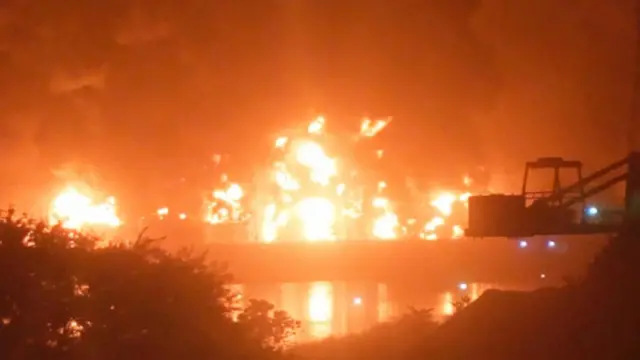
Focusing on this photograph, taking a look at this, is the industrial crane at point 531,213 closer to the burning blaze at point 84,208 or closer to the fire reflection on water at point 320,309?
the fire reflection on water at point 320,309

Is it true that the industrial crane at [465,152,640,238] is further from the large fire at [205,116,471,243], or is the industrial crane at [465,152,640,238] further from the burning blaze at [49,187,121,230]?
the burning blaze at [49,187,121,230]

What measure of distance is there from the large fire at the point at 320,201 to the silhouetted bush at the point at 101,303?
45401 millimetres

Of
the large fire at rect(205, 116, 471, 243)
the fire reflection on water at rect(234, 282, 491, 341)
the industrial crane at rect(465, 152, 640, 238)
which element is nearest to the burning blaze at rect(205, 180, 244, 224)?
the large fire at rect(205, 116, 471, 243)

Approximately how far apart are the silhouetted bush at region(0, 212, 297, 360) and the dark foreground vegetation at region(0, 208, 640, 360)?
0.05 feet

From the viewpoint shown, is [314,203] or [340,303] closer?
[340,303]

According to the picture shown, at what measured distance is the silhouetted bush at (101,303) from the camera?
14.0m

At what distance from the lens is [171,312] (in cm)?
1516

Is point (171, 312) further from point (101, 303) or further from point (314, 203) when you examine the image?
point (314, 203)

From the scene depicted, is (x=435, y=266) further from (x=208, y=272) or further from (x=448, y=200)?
(x=208, y=272)

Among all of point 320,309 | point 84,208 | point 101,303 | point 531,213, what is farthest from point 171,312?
point 84,208

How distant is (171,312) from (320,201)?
53637mm

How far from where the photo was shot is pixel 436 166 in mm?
69625

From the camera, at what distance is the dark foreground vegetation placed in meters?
14.1

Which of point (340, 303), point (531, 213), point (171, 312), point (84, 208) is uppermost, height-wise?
point (84, 208)
